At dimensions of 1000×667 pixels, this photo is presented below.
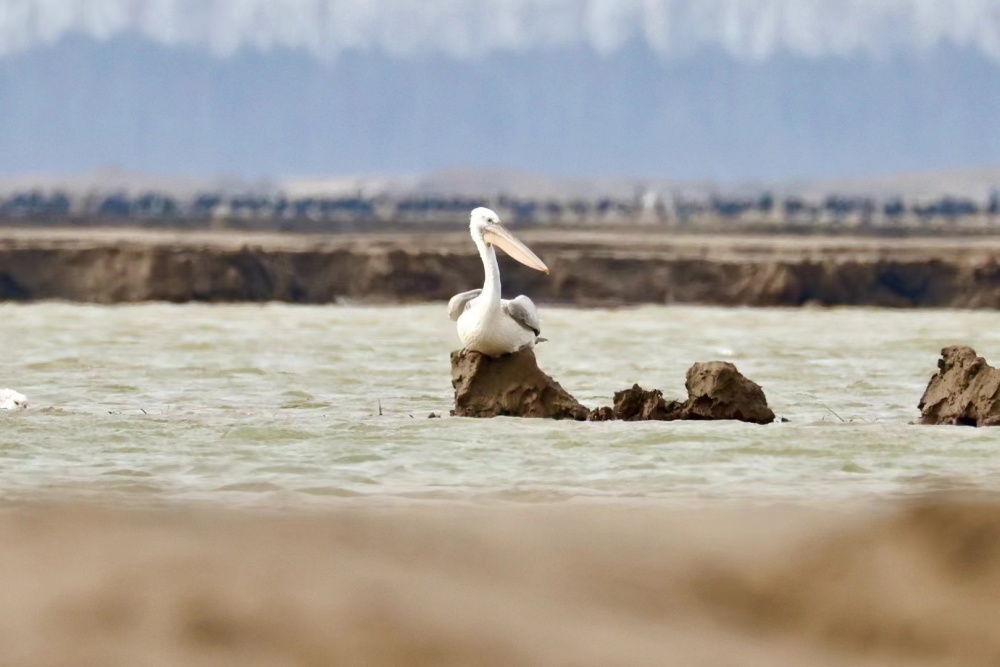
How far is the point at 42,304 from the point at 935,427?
24.0m

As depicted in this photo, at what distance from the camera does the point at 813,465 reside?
9.88 metres

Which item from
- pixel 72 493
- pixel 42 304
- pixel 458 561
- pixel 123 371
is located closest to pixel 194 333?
pixel 123 371

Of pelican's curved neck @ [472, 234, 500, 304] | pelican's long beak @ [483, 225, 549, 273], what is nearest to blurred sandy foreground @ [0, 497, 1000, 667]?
pelican's curved neck @ [472, 234, 500, 304]

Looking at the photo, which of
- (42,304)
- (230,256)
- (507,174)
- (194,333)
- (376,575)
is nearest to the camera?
(376,575)

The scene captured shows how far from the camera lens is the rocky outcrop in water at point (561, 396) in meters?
11.9

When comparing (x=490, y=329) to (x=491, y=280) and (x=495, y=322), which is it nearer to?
(x=495, y=322)

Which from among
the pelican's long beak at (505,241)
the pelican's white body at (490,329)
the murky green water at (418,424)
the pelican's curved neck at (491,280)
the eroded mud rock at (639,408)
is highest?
the pelican's long beak at (505,241)

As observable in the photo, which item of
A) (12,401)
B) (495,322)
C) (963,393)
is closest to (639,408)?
(495,322)

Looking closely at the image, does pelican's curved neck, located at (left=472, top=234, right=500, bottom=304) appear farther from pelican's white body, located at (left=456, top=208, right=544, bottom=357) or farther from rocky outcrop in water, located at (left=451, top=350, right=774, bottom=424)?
rocky outcrop in water, located at (left=451, top=350, right=774, bottom=424)

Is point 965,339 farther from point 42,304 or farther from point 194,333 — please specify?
point 42,304

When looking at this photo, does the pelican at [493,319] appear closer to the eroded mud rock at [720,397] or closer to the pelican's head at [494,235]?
the pelican's head at [494,235]

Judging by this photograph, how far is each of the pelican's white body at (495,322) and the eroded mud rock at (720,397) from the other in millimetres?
1078

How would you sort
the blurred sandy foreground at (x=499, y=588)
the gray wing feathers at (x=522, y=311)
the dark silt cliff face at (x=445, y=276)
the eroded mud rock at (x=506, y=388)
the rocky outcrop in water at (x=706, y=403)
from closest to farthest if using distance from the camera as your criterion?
the blurred sandy foreground at (x=499, y=588)
the gray wing feathers at (x=522, y=311)
the eroded mud rock at (x=506, y=388)
the rocky outcrop in water at (x=706, y=403)
the dark silt cliff face at (x=445, y=276)

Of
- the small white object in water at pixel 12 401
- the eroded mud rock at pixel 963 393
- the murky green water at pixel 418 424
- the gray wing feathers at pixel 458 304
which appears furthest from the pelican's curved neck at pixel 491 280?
the small white object in water at pixel 12 401
